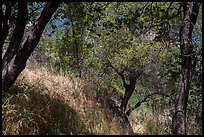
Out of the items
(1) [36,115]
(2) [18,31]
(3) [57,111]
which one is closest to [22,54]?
(2) [18,31]

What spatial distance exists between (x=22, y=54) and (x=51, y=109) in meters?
1.14

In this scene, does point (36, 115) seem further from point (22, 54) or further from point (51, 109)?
point (22, 54)

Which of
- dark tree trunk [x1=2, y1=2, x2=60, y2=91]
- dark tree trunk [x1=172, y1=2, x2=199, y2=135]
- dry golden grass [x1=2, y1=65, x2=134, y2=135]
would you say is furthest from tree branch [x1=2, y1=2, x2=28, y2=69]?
dark tree trunk [x1=172, y1=2, x2=199, y2=135]

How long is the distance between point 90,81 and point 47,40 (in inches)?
213

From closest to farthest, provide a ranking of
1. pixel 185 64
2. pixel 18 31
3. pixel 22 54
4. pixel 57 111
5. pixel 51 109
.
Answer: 1. pixel 22 54
2. pixel 18 31
3. pixel 51 109
4. pixel 57 111
5. pixel 185 64

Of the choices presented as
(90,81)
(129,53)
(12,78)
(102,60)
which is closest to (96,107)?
(90,81)

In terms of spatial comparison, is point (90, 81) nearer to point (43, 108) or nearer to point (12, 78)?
point (43, 108)

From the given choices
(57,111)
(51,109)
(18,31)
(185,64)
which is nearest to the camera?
(18,31)

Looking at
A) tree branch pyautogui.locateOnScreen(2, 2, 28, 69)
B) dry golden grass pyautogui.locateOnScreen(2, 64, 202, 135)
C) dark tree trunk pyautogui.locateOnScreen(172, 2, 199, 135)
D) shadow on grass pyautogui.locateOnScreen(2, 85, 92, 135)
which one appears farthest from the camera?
dark tree trunk pyautogui.locateOnScreen(172, 2, 199, 135)

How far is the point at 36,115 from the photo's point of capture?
4.54 m

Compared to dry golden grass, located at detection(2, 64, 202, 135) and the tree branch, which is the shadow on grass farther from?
the tree branch

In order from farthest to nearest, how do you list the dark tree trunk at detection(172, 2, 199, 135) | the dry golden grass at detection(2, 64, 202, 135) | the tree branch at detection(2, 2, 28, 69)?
1. the dark tree trunk at detection(172, 2, 199, 135)
2. the tree branch at detection(2, 2, 28, 69)
3. the dry golden grass at detection(2, 64, 202, 135)

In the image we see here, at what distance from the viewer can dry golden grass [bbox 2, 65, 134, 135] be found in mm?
4219

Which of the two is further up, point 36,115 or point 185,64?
point 185,64
